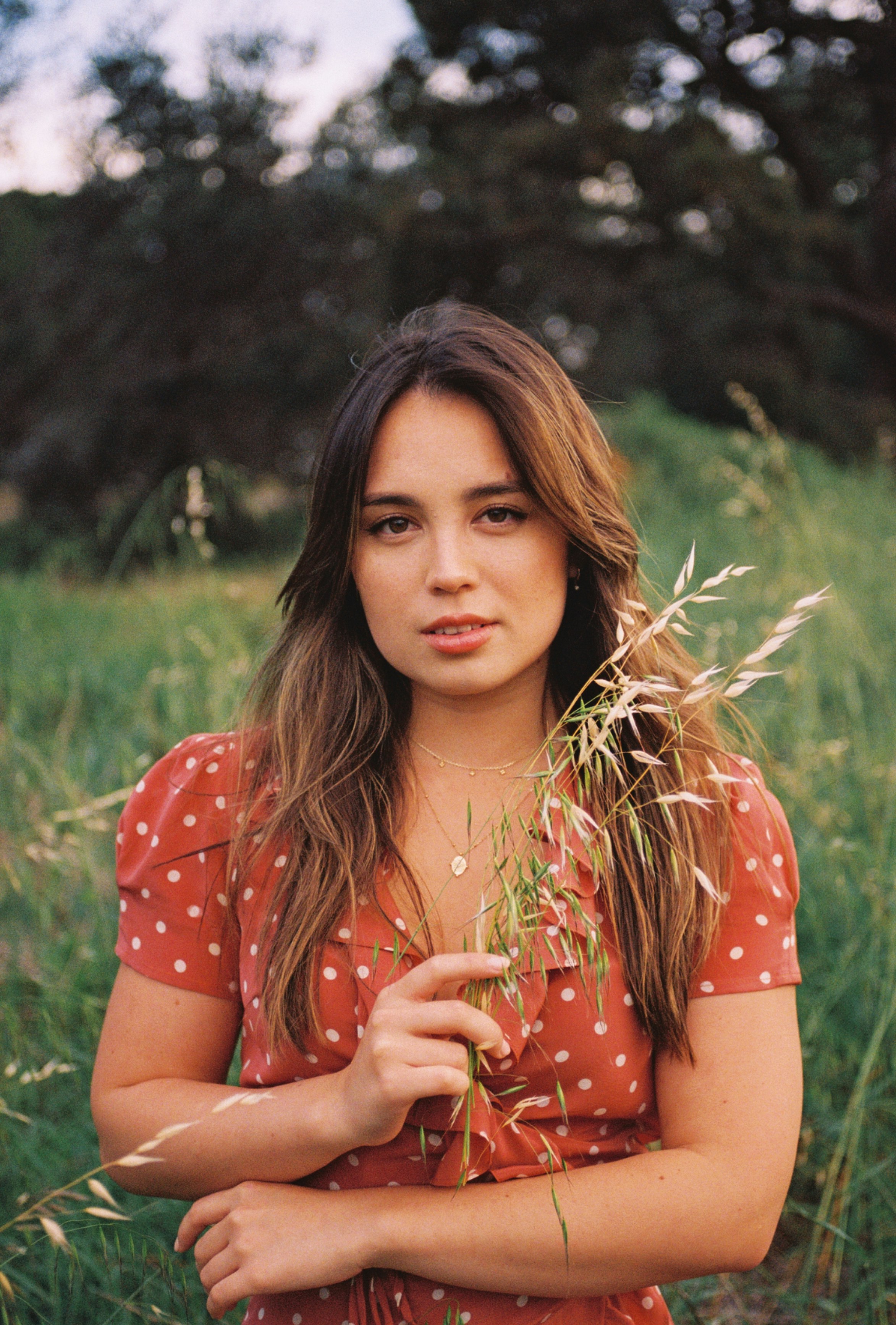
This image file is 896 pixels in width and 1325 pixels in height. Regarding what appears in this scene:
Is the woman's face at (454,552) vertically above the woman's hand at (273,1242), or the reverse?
the woman's face at (454,552)

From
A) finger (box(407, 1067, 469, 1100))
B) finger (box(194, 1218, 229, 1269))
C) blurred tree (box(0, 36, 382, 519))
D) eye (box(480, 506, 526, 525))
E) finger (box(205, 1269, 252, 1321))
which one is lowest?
finger (box(205, 1269, 252, 1321))

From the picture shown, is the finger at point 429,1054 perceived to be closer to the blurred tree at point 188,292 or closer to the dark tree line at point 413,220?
the dark tree line at point 413,220

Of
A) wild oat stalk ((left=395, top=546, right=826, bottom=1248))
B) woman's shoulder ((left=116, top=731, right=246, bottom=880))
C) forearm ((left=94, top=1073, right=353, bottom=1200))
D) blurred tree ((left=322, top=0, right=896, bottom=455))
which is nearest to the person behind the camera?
wild oat stalk ((left=395, top=546, right=826, bottom=1248))

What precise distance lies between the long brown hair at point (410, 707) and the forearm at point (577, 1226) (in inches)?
6.1

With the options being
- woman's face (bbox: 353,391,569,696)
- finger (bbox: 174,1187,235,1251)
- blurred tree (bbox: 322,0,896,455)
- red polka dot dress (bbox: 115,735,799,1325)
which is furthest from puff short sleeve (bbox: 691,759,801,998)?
blurred tree (bbox: 322,0,896,455)

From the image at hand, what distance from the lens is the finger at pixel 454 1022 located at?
1.00 m

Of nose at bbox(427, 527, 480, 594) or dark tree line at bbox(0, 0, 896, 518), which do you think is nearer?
nose at bbox(427, 527, 480, 594)

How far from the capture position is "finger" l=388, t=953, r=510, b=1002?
0.99m

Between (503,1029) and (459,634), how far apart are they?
0.46m

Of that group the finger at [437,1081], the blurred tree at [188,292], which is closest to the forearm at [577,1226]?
the finger at [437,1081]

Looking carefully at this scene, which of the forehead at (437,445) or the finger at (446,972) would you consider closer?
the finger at (446,972)

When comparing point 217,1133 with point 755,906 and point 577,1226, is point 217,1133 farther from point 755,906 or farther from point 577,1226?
point 755,906

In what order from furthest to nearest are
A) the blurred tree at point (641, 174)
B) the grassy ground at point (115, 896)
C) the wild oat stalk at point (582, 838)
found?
the blurred tree at point (641, 174)
the grassy ground at point (115, 896)
the wild oat stalk at point (582, 838)

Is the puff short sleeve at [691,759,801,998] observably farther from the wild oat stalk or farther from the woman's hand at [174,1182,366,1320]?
the woman's hand at [174,1182,366,1320]
